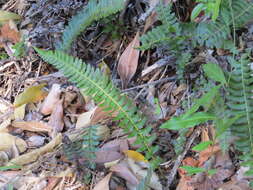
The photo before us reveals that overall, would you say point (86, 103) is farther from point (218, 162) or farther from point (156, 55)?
point (218, 162)

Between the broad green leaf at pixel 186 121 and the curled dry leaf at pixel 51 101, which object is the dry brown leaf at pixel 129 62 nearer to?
the curled dry leaf at pixel 51 101

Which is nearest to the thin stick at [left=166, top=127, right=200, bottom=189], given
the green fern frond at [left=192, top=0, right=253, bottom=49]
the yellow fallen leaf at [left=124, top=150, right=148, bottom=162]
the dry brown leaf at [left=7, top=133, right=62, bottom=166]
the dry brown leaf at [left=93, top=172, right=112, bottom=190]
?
the yellow fallen leaf at [left=124, top=150, right=148, bottom=162]

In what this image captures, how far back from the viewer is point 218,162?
1.80 m

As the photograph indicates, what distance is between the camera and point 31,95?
247 centimetres

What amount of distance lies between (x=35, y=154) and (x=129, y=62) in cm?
74

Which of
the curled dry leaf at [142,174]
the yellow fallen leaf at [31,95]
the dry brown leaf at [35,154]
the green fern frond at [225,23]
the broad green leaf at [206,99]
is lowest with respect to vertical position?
the curled dry leaf at [142,174]

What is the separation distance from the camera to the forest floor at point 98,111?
6.15 ft

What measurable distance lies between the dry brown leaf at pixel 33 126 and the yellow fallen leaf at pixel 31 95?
139 millimetres

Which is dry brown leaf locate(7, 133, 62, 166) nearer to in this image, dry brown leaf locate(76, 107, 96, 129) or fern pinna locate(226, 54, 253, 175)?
dry brown leaf locate(76, 107, 96, 129)

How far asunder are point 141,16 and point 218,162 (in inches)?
39.5

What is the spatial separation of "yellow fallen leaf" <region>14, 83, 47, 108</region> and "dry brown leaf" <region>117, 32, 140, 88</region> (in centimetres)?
50

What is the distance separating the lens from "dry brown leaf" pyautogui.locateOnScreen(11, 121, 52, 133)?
2340 mm

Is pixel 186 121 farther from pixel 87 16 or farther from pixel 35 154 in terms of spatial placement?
pixel 87 16

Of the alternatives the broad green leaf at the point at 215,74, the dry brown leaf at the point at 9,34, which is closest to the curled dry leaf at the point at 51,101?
the dry brown leaf at the point at 9,34
